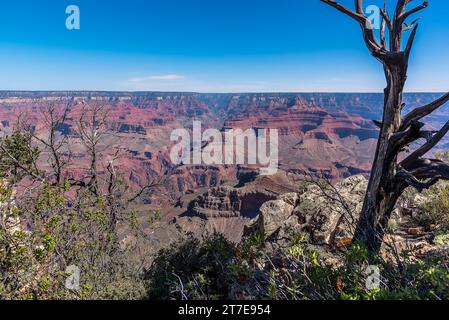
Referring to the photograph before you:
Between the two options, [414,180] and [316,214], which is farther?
[316,214]

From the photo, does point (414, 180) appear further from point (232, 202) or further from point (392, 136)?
point (232, 202)

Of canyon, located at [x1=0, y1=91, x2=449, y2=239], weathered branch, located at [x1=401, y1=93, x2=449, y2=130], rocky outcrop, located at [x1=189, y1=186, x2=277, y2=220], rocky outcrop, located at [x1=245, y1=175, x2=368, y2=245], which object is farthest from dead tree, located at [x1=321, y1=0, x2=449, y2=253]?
rocky outcrop, located at [x1=189, y1=186, x2=277, y2=220]

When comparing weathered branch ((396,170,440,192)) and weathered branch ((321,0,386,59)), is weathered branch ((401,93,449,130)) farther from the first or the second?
weathered branch ((321,0,386,59))

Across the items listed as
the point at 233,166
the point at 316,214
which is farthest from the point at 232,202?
the point at 316,214

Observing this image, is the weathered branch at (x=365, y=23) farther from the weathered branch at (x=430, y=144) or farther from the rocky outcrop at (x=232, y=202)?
the rocky outcrop at (x=232, y=202)

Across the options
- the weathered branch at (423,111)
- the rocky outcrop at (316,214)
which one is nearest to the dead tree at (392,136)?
the weathered branch at (423,111)

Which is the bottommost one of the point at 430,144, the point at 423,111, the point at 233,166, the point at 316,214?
the point at 233,166
